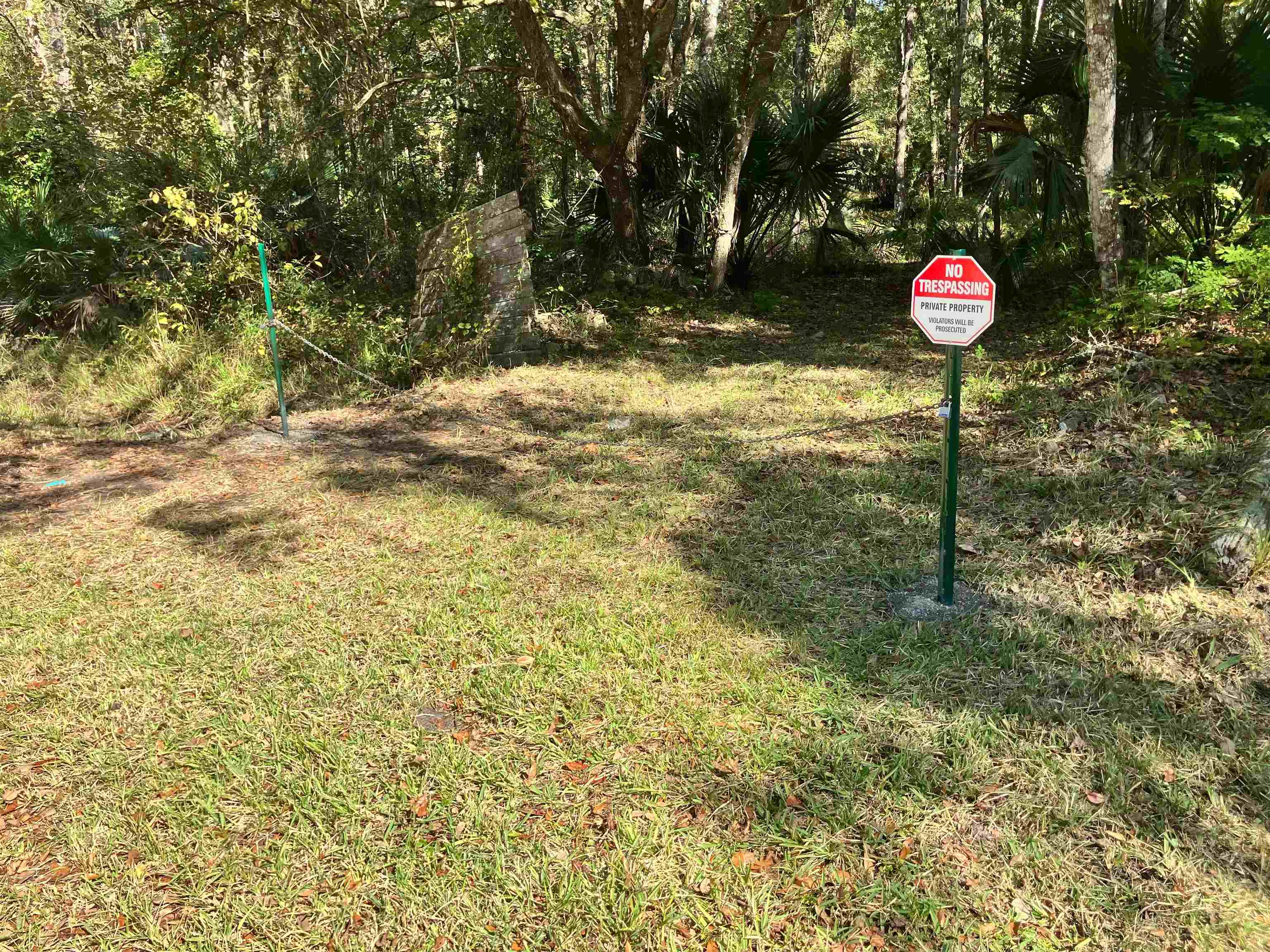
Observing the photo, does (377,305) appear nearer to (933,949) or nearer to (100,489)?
(100,489)

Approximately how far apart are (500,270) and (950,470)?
627cm

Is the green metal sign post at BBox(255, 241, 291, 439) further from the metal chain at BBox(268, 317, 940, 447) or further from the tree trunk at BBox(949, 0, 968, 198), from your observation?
the tree trunk at BBox(949, 0, 968, 198)

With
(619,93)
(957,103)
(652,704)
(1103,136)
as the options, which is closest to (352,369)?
(619,93)

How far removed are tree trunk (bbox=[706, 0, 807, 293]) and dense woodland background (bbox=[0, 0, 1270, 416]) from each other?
43 millimetres

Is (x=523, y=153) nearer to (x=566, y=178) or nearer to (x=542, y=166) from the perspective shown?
(x=542, y=166)

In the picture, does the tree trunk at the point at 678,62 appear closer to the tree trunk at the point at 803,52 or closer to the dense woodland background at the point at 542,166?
the dense woodland background at the point at 542,166

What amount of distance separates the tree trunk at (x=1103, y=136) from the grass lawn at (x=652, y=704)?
1968mm

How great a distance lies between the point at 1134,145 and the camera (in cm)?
942

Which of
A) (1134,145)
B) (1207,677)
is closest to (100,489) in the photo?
(1207,677)

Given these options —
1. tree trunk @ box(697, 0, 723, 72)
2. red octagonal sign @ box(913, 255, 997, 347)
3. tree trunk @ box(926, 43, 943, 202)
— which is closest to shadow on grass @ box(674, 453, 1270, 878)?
red octagonal sign @ box(913, 255, 997, 347)

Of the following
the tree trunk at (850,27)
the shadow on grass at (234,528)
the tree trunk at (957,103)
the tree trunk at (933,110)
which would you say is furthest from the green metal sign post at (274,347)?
the tree trunk at (850,27)

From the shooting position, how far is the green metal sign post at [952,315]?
3295 mm

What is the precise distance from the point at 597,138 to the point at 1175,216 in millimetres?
6300

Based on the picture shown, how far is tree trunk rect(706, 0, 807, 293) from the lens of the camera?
9.99 metres
